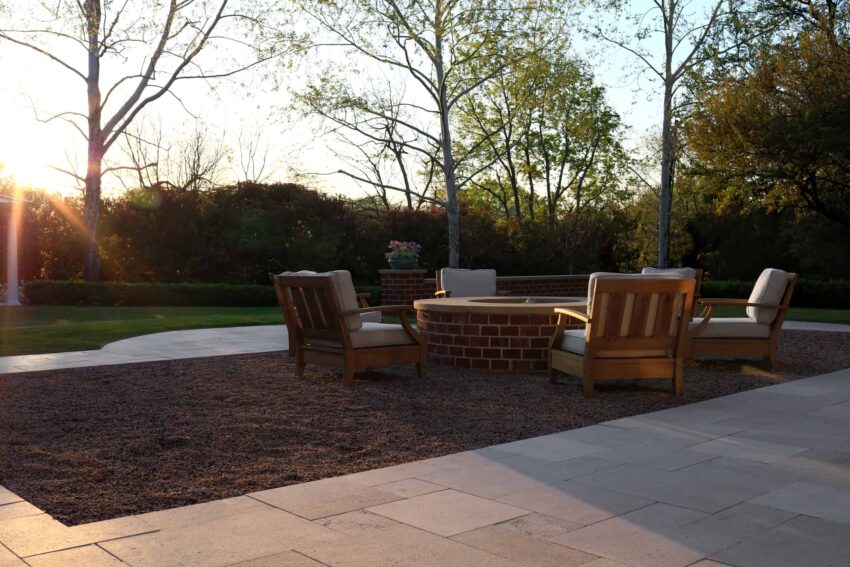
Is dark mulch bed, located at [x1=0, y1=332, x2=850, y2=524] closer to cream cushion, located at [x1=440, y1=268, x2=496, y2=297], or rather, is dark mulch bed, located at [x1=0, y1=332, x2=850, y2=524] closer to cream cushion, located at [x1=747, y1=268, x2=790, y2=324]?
cream cushion, located at [x1=747, y1=268, x2=790, y2=324]

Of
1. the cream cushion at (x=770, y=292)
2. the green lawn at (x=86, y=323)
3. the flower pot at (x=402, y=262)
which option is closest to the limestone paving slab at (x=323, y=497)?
the cream cushion at (x=770, y=292)

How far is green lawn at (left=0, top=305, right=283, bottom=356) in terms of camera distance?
1018 centimetres

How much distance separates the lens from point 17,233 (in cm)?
2114

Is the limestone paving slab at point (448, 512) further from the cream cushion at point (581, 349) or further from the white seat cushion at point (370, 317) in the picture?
the white seat cushion at point (370, 317)

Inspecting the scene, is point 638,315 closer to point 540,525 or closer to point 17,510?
point 540,525

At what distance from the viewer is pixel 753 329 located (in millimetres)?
7977

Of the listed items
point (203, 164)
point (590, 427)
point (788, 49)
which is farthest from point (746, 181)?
point (203, 164)

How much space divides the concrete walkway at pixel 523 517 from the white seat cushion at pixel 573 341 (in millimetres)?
1977

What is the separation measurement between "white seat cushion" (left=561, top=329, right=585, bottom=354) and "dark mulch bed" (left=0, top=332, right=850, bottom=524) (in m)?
0.34

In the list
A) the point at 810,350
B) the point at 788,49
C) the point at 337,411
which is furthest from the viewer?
the point at 788,49

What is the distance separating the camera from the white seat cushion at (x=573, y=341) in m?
6.68

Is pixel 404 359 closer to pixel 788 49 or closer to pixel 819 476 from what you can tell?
pixel 819 476

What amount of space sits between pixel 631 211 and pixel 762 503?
31.5 meters

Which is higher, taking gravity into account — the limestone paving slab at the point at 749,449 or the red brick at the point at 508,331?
the red brick at the point at 508,331
